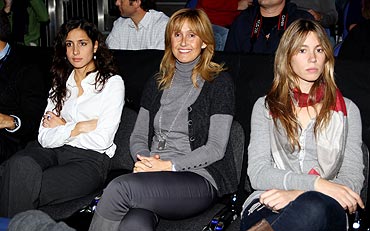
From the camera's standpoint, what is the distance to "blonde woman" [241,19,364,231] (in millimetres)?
2969

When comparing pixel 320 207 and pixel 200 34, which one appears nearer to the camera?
pixel 320 207

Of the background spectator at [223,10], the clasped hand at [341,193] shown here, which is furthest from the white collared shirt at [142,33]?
the clasped hand at [341,193]

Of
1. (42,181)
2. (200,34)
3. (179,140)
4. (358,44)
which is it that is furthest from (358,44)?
(42,181)

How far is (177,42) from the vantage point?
3.54m

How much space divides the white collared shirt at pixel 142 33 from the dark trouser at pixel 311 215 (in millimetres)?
2211

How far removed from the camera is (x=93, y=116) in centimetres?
376

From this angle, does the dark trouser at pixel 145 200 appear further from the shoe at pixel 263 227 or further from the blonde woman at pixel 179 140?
the shoe at pixel 263 227

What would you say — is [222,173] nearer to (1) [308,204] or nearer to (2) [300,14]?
(1) [308,204]

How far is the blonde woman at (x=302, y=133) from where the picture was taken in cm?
297

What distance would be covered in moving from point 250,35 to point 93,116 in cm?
120

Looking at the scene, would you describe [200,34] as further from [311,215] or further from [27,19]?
[27,19]

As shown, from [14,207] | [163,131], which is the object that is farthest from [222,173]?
[14,207]

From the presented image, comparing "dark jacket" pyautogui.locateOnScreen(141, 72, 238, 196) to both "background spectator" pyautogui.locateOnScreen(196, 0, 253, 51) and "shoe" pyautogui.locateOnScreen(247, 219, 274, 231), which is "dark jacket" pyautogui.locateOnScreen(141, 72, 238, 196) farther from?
"background spectator" pyautogui.locateOnScreen(196, 0, 253, 51)

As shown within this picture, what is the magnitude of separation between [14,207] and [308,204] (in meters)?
1.55
